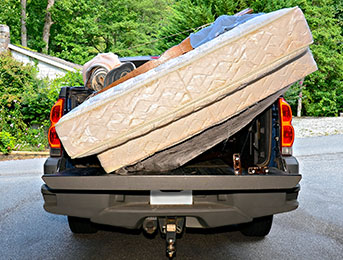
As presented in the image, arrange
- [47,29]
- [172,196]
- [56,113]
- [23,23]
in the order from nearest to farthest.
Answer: [172,196]
[56,113]
[23,23]
[47,29]

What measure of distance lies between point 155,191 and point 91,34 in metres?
29.6

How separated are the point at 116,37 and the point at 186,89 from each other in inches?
1257

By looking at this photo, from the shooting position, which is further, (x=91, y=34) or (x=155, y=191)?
(x=91, y=34)

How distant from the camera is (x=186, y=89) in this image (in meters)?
2.46

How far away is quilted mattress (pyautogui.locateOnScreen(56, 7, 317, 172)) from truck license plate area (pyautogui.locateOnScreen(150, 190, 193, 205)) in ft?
1.49

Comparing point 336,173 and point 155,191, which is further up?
point 155,191

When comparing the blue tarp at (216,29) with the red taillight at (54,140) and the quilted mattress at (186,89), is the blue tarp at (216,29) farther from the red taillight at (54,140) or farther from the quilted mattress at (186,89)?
the red taillight at (54,140)

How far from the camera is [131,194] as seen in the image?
2.86 meters

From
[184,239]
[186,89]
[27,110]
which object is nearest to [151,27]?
[27,110]

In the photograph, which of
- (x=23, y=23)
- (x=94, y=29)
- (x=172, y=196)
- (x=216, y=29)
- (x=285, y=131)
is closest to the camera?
(x=172, y=196)

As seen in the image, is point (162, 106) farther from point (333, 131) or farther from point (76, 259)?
point (333, 131)

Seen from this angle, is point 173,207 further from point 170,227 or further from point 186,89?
point 186,89

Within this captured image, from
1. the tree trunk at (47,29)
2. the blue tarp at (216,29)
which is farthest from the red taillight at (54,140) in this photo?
the tree trunk at (47,29)

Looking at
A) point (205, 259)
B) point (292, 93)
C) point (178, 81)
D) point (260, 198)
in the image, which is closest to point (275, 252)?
point (205, 259)
